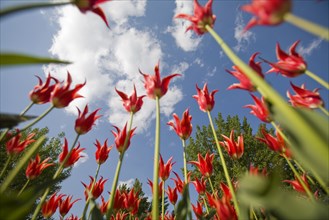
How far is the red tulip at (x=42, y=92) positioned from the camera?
81.6 inches

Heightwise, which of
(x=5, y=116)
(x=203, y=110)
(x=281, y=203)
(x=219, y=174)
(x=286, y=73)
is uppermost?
(x=219, y=174)

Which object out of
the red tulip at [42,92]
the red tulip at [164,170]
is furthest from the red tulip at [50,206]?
the red tulip at [42,92]

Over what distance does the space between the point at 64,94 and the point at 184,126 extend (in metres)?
1.34

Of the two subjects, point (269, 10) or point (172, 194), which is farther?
point (172, 194)

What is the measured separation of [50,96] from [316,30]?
2054 mm

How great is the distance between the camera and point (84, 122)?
2365 millimetres

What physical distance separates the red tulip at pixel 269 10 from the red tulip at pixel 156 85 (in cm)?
107

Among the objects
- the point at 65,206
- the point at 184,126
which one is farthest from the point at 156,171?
the point at 65,206

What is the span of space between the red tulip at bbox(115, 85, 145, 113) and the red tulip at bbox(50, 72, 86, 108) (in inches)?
15.6

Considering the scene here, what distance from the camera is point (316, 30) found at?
2.17 feet

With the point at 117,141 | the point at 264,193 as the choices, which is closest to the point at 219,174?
the point at 117,141

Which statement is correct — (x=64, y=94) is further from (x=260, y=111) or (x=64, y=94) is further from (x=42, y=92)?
(x=260, y=111)

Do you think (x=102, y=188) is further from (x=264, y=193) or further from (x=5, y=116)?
(x=264, y=193)

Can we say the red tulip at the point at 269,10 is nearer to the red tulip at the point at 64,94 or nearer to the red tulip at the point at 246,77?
the red tulip at the point at 246,77
